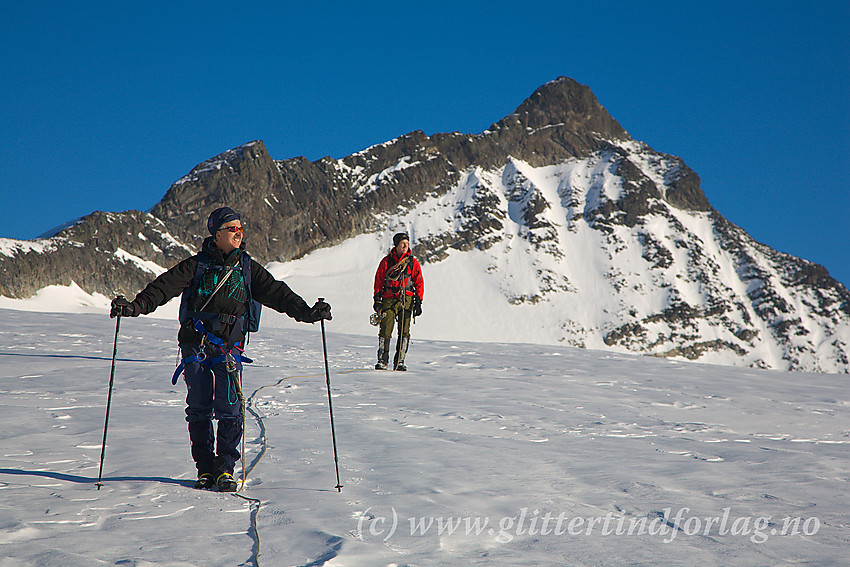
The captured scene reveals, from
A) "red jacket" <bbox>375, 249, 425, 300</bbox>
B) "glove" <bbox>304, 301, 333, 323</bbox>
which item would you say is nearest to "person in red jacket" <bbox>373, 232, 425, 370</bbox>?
"red jacket" <bbox>375, 249, 425, 300</bbox>

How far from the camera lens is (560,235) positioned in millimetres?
156500

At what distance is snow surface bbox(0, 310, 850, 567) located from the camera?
3510 millimetres

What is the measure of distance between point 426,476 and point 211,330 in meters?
2.04

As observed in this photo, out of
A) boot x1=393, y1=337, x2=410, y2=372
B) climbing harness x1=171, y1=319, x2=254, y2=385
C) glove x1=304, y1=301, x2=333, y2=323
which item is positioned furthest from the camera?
boot x1=393, y1=337, x2=410, y2=372

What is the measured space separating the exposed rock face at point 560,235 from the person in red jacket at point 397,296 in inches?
4466

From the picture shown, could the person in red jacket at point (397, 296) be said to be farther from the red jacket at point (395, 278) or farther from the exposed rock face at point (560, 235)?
the exposed rock face at point (560, 235)

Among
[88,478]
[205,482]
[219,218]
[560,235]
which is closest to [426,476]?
[205,482]

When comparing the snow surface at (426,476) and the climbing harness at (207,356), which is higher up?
the climbing harness at (207,356)

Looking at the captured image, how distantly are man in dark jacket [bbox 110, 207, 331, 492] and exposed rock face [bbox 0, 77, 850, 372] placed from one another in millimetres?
119343

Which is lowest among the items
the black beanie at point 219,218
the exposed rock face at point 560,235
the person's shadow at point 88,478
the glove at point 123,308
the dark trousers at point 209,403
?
the person's shadow at point 88,478

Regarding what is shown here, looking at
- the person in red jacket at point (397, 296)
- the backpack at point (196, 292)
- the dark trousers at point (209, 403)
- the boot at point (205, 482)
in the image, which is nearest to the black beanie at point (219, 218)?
the backpack at point (196, 292)

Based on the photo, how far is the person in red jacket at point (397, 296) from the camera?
1179 centimetres

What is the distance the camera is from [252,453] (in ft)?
18.4

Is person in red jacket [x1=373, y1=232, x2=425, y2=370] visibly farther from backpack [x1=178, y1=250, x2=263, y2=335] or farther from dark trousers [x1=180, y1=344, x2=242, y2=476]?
dark trousers [x1=180, y1=344, x2=242, y2=476]
